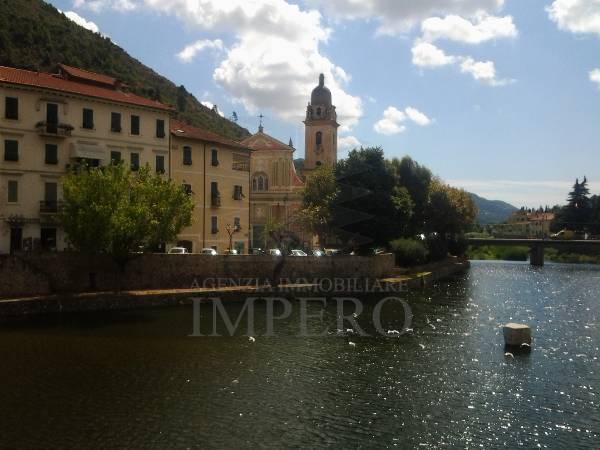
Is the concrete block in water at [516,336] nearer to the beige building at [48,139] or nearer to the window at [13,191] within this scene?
the beige building at [48,139]

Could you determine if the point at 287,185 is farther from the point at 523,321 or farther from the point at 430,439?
the point at 430,439

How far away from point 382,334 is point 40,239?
2790 centimetres

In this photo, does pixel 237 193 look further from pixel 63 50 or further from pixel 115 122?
pixel 63 50

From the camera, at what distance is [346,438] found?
58.6ft

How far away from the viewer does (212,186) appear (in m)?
57.1

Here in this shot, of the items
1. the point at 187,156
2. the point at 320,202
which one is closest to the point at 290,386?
the point at 187,156

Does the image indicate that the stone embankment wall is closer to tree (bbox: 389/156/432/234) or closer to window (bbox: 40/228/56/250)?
window (bbox: 40/228/56/250)

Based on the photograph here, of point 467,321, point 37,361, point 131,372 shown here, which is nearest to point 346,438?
point 131,372

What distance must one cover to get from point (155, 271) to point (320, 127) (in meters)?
55.8

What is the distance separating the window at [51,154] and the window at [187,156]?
39.9ft

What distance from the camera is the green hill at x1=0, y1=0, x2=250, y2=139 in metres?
98.2

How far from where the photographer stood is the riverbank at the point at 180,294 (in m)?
36.9

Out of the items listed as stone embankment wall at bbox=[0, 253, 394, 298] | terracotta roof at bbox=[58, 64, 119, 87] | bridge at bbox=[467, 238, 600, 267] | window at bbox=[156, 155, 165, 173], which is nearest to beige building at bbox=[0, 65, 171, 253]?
terracotta roof at bbox=[58, 64, 119, 87]

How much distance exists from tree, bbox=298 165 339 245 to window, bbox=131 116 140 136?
2079 cm
